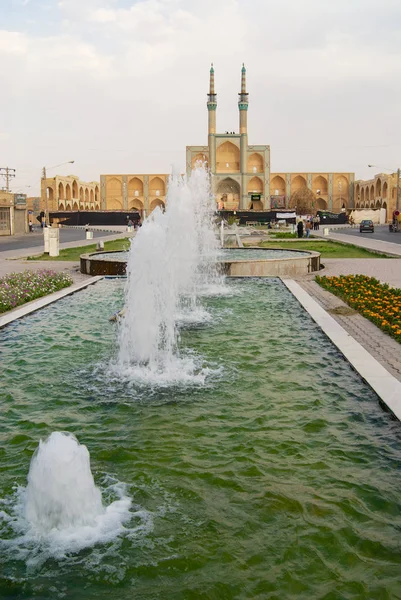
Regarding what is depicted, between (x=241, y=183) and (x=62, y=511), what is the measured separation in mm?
66545

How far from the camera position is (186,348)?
6.72 m

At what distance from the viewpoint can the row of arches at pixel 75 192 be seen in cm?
6894

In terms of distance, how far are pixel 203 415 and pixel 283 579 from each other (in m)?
2.02

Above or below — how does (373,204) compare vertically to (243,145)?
below

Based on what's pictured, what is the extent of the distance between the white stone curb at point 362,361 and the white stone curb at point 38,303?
4033 mm

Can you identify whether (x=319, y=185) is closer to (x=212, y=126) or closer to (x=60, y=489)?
(x=212, y=126)

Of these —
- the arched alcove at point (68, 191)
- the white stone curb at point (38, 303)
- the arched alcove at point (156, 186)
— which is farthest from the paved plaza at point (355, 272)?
the arched alcove at point (156, 186)

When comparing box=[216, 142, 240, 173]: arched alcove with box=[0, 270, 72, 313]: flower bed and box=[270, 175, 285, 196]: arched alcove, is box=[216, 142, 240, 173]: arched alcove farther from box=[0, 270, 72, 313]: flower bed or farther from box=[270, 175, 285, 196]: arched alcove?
box=[0, 270, 72, 313]: flower bed

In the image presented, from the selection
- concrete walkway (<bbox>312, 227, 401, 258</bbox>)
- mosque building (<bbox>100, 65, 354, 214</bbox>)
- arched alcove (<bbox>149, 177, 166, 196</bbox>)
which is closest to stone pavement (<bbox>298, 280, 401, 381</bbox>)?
concrete walkway (<bbox>312, 227, 401, 258</bbox>)

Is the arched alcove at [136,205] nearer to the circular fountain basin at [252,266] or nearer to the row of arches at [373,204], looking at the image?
the row of arches at [373,204]

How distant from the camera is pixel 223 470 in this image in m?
3.68

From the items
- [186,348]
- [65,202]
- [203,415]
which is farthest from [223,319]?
[65,202]

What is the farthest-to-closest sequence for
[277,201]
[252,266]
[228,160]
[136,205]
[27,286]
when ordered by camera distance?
[136,205] < [277,201] < [228,160] < [252,266] < [27,286]

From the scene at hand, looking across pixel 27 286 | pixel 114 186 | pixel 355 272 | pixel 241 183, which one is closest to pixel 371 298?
pixel 355 272
